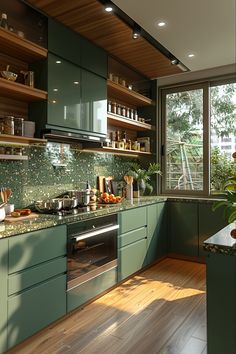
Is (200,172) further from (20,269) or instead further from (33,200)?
(20,269)

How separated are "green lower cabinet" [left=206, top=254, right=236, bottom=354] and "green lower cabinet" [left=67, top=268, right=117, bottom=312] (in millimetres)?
1258

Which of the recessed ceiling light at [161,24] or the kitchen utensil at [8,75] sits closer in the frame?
the kitchen utensil at [8,75]

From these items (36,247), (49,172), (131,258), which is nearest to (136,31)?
(49,172)

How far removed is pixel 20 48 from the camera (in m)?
2.40

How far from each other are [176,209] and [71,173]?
5.18ft

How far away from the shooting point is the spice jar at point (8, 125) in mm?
2389

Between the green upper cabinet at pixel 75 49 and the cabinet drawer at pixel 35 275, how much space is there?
72.7 inches

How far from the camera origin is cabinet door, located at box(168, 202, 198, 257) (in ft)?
12.7

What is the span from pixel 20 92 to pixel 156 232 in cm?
237

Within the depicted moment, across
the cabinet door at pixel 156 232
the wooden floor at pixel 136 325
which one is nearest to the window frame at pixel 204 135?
the cabinet door at pixel 156 232

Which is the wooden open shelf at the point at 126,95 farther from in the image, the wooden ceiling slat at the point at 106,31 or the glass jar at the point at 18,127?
the glass jar at the point at 18,127

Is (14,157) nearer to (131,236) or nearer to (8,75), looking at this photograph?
(8,75)

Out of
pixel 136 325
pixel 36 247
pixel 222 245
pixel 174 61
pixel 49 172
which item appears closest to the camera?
pixel 222 245

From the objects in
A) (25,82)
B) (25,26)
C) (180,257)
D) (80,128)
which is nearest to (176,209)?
(180,257)
